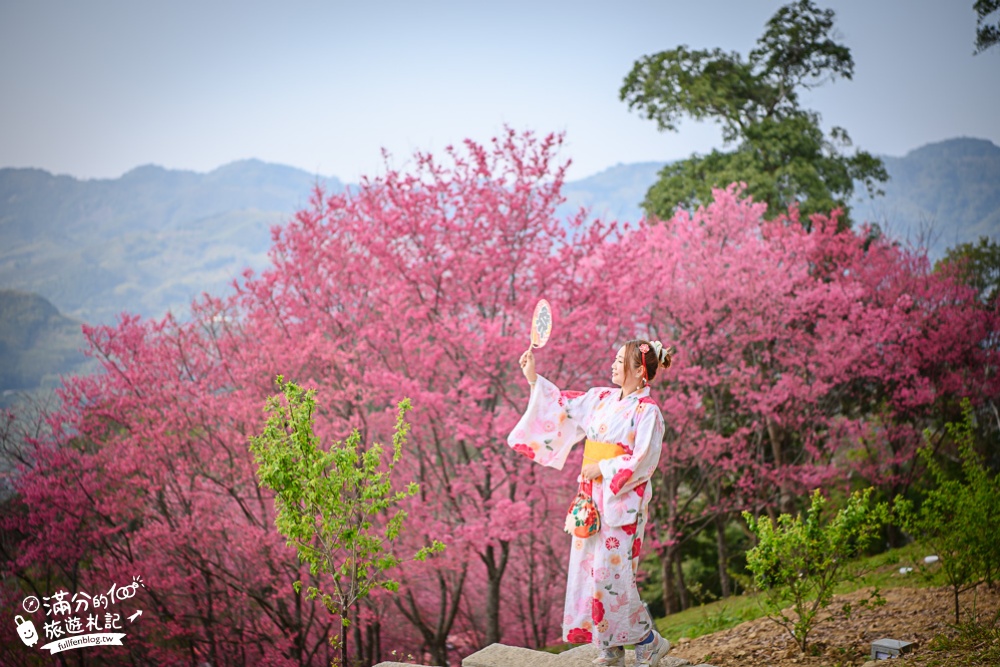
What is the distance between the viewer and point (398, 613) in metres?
7.87

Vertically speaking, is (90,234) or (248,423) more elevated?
(90,234)

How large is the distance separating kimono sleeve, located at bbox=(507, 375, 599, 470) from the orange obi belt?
9.9 inches

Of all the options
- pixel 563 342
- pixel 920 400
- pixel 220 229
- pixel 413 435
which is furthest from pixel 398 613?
pixel 220 229

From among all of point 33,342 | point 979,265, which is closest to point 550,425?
point 979,265

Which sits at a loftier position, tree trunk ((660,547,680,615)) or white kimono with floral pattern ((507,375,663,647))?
white kimono with floral pattern ((507,375,663,647))

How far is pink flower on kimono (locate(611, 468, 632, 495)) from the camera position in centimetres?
317

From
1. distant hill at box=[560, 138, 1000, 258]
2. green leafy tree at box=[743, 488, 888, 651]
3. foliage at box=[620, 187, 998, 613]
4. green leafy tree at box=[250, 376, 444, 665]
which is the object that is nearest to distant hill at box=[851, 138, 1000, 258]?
distant hill at box=[560, 138, 1000, 258]

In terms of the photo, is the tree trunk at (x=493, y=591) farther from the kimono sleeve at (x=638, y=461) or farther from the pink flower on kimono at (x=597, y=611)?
the kimono sleeve at (x=638, y=461)

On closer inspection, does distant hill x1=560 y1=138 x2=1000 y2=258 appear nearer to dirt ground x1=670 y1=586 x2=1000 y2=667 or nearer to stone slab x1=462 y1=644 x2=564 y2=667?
dirt ground x1=670 y1=586 x2=1000 y2=667

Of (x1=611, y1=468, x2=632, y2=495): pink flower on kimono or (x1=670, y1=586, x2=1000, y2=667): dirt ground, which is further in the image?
(x1=670, y1=586, x2=1000, y2=667): dirt ground

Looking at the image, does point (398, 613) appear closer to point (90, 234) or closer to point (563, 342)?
point (563, 342)

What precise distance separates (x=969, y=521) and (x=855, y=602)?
4.81 ft

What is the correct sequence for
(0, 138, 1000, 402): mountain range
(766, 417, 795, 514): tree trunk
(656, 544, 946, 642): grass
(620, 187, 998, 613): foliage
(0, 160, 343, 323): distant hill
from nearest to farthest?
(656, 544, 946, 642): grass
(620, 187, 998, 613): foliage
(766, 417, 795, 514): tree trunk
(0, 138, 1000, 402): mountain range
(0, 160, 343, 323): distant hill

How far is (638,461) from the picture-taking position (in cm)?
317
